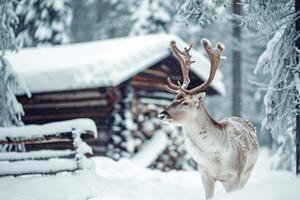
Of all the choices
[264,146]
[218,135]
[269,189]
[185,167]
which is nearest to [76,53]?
[185,167]

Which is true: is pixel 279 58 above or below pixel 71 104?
above

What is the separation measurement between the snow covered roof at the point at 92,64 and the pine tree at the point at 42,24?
9.17m

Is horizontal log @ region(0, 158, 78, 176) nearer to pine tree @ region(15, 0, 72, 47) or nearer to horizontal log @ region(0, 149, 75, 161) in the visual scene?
horizontal log @ region(0, 149, 75, 161)

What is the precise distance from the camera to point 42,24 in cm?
2588

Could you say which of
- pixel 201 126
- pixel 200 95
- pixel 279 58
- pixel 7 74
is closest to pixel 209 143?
pixel 201 126

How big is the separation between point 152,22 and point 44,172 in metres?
19.7

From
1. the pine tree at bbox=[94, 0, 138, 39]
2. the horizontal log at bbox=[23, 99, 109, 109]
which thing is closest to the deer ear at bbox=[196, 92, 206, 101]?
the horizontal log at bbox=[23, 99, 109, 109]

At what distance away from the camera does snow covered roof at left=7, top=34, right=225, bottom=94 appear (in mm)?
13523

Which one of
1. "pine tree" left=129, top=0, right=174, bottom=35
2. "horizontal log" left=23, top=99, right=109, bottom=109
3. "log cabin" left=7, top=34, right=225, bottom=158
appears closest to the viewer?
"log cabin" left=7, top=34, right=225, bottom=158

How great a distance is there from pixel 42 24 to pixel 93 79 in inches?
535

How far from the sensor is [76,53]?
16.0 m

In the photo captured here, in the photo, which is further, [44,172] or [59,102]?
[59,102]

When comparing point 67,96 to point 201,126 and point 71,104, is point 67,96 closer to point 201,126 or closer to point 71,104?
point 71,104

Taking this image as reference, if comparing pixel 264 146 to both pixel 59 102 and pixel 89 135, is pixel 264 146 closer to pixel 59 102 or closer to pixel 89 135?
pixel 59 102
